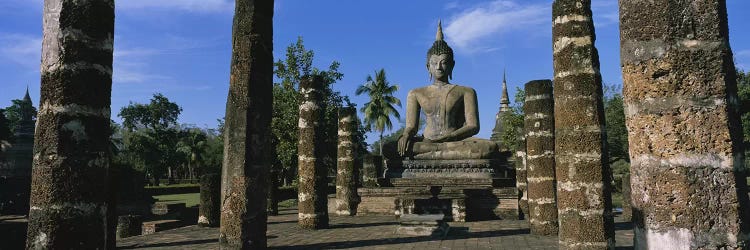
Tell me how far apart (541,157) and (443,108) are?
605 cm

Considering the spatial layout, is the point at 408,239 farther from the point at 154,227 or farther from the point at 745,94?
the point at 745,94

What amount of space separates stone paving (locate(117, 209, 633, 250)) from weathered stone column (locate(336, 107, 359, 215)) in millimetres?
3167

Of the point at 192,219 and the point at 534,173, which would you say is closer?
the point at 534,173

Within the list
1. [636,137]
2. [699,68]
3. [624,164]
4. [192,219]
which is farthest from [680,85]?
[624,164]

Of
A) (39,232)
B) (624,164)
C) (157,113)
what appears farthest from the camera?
(157,113)

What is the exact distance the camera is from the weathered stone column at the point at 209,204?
507 inches

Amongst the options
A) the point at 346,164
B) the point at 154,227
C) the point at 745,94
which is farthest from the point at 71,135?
the point at 745,94

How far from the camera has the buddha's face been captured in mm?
16094

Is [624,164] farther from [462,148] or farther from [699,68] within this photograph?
[699,68]

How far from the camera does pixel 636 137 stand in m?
3.69

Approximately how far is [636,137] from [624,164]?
3528 centimetres

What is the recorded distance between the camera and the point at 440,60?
16094mm

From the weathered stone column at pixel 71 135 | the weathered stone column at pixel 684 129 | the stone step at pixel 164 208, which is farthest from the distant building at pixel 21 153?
the weathered stone column at pixel 684 129

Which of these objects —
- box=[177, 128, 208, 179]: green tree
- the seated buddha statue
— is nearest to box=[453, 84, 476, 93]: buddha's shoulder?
the seated buddha statue
